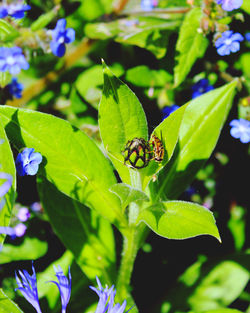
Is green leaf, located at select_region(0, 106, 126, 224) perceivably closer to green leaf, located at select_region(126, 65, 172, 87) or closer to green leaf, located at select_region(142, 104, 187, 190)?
green leaf, located at select_region(142, 104, 187, 190)

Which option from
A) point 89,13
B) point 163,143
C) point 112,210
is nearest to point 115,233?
point 112,210

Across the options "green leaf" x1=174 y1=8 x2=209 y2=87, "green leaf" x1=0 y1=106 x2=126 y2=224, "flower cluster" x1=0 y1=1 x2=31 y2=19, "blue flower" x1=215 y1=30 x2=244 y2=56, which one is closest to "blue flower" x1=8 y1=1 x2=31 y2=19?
"flower cluster" x1=0 y1=1 x2=31 y2=19

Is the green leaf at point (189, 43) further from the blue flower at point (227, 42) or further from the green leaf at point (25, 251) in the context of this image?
the green leaf at point (25, 251)

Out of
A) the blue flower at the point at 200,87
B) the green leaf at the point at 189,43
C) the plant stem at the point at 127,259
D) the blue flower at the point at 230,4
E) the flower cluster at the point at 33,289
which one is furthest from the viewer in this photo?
the blue flower at the point at 200,87

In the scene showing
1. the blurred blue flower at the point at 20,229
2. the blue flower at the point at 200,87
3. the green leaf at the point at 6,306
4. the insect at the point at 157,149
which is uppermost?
the insect at the point at 157,149

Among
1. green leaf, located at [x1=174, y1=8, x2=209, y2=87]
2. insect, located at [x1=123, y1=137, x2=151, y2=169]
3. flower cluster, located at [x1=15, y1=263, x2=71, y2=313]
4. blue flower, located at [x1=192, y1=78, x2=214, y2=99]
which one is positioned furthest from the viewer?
blue flower, located at [x1=192, y1=78, x2=214, y2=99]

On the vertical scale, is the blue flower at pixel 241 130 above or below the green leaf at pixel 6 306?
above

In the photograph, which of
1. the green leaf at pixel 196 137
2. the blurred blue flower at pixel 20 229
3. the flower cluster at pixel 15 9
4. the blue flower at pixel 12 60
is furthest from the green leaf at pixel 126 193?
the flower cluster at pixel 15 9
